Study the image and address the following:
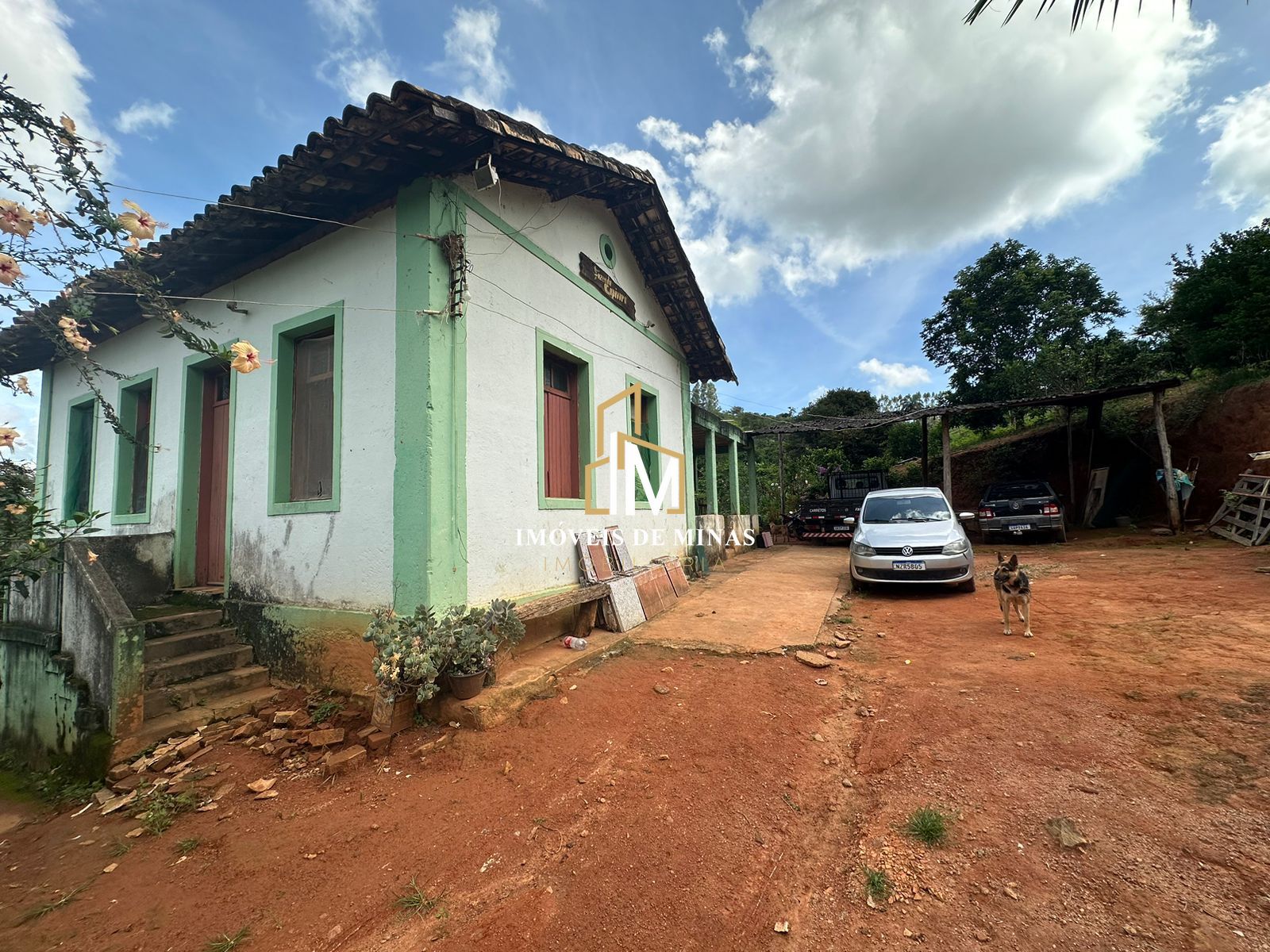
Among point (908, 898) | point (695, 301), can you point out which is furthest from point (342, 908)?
point (695, 301)

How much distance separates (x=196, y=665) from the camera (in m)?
4.66

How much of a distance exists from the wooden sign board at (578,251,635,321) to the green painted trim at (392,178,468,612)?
8.04ft

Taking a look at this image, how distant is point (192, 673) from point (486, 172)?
523 centimetres

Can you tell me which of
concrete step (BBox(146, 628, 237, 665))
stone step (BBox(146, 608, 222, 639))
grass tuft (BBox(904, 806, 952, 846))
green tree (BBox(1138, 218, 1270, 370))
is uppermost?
green tree (BBox(1138, 218, 1270, 370))

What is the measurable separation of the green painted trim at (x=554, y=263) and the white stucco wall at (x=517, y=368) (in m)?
0.06

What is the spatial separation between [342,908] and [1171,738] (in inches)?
184

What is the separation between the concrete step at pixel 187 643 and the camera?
4.59m

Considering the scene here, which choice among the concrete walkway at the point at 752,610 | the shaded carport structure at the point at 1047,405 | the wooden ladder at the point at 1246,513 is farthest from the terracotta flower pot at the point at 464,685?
the wooden ladder at the point at 1246,513

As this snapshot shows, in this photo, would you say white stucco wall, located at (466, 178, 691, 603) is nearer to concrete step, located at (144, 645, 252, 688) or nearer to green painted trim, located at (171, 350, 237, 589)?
concrete step, located at (144, 645, 252, 688)

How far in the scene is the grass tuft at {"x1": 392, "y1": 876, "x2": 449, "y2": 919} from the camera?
2252 millimetres

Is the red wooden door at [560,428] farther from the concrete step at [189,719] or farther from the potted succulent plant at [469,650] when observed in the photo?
the concrete step at [189,719]

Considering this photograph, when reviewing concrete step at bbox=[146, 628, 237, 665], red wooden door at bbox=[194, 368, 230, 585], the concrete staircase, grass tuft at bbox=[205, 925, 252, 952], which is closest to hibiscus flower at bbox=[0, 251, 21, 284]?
grass tuft at bbox=[205, 925, 252, 952]

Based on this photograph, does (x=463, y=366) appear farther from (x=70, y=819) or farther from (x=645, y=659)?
(x=70, y=819)

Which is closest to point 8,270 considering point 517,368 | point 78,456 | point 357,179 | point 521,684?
point 357,179
